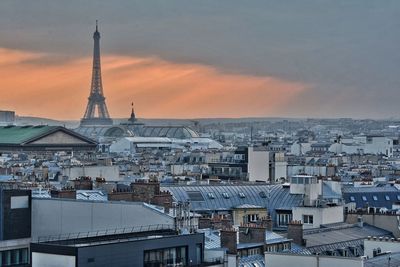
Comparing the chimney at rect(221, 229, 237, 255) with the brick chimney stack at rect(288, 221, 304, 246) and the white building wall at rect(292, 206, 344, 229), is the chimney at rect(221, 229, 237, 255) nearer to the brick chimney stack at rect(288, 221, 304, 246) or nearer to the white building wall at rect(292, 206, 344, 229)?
the brick chimney stack at rect(288, 221, 304, 246)

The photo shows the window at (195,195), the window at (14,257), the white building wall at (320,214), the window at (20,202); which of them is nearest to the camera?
the window at (14,257)

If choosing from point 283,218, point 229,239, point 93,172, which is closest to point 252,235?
point 229,239

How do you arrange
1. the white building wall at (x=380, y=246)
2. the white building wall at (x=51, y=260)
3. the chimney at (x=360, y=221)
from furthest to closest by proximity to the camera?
1. the chimney at (x=360, y=221)
2. the white building wall at (x=380, y=246)
3. the white building wall at (x=51, y=260)

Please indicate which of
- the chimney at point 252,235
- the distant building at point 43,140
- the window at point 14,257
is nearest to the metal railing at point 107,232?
the window at point 14,257

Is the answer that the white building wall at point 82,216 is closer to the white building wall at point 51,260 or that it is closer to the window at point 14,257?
the window at point 14,257

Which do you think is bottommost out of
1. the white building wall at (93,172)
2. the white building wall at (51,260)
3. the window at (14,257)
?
the window at (14,257)

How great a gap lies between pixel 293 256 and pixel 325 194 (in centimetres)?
2902

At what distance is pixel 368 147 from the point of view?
169 metres

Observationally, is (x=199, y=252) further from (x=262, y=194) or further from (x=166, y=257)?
(x=262, y=194)

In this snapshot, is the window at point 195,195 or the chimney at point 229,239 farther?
the window at point 195,195

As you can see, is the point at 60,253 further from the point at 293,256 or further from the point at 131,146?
the point at 131,146

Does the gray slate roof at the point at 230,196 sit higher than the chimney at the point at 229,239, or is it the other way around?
the gray slate roof at the point at 230,196

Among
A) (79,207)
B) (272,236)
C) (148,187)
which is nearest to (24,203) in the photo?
(79,207)

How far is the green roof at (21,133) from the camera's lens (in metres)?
167
